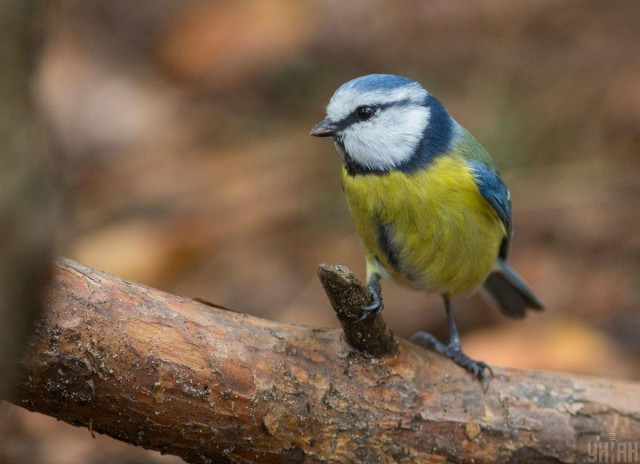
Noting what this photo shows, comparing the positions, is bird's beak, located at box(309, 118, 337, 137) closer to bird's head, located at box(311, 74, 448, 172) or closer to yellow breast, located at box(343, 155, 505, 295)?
bird's head, located at box(311, 74, 448, 172)

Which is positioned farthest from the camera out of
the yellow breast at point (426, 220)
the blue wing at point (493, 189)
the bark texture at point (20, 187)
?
the blue wing at point (493, 189)

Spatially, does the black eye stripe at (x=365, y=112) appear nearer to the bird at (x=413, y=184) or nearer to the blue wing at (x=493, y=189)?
the bird at (x=413, y=184)

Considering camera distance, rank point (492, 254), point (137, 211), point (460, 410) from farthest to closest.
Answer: point (137, 211), point (492, 254), point (460, 410)

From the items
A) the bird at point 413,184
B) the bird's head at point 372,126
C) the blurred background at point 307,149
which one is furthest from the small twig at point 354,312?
the blurred background at point 307,149

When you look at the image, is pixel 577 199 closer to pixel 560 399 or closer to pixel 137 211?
pixel 560 399

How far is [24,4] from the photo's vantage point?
0.78 metres

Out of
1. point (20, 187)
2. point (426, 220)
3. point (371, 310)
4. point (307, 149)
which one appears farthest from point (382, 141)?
point (307, 149)

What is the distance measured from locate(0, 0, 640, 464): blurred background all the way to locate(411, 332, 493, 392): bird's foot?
Result: 94 cm

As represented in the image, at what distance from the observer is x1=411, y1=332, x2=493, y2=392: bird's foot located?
243 cm

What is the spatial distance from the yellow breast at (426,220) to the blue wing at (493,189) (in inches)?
0.9

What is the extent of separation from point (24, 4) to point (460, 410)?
1832 millimetres

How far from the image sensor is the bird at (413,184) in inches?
95.1

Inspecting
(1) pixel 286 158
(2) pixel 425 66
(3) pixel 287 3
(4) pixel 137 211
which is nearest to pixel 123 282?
(4) pixel 137 211

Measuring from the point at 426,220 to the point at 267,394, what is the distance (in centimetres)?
78
